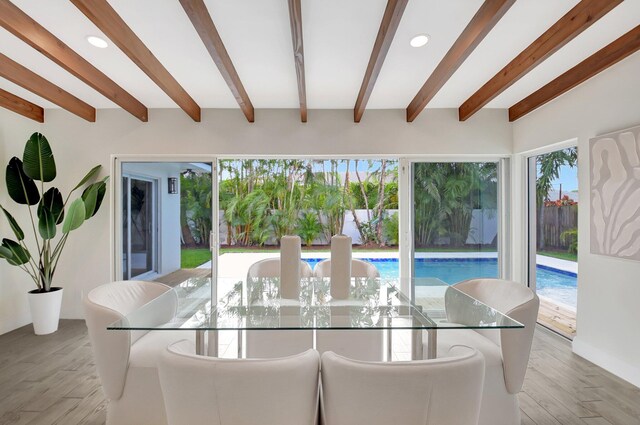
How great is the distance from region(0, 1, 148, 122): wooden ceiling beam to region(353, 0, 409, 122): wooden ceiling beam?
7.50 feet

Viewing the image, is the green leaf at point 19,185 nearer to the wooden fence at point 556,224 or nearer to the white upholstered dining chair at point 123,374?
the white upholstered dining chair at point 123,374

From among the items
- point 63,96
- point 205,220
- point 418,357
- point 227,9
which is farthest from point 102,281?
point 418,357

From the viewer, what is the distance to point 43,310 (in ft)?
11.9

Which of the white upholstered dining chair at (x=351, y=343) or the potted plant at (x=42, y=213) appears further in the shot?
the potted plant at (x=42, y=213)

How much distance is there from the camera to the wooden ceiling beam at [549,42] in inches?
82.4

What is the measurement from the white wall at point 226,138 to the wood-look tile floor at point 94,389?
1123 millimetres

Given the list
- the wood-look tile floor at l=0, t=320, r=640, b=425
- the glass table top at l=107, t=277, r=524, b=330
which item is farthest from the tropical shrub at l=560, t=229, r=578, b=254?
the glass table top at l=107, t=277, r=524, b=330

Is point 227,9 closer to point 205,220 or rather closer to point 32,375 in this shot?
→ point 205,220

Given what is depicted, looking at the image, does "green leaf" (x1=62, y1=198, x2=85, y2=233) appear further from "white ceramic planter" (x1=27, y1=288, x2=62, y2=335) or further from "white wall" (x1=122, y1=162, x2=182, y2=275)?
"white wall" (x1=122, y1=162, x2=182, y2=275)

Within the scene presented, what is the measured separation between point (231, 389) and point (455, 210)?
3.84 m

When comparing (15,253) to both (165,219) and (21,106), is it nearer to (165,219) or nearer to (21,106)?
(165,219)

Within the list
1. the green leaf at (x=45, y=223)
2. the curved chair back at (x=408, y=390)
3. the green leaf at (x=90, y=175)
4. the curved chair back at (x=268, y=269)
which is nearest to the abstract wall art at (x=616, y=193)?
the curved chair back at (x=408, y=390)

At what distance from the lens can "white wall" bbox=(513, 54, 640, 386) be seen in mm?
2668

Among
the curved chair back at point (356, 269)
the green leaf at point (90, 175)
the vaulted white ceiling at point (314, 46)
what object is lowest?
the curved chair back at point (356, 269)
